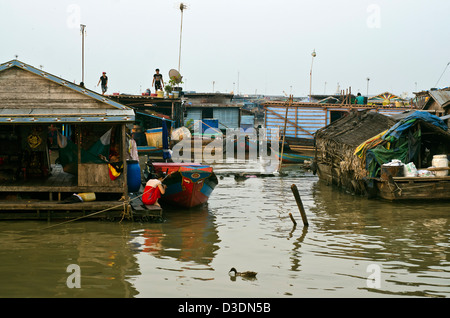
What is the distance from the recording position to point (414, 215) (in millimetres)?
13969

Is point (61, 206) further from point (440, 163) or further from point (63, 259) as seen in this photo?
point (440, 163)

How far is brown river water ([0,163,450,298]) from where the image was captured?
7711 mm

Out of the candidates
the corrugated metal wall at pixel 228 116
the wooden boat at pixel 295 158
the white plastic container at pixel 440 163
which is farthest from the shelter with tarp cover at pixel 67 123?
the corrugated metal wall at pixel 228 116

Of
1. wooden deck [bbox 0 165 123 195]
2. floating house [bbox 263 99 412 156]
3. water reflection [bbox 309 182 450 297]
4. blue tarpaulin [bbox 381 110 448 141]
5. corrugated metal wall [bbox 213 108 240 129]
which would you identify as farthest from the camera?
corrugated metal wall [bbox 213 108 240 129]

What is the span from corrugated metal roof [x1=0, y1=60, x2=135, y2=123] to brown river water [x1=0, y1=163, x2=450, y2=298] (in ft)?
8.03

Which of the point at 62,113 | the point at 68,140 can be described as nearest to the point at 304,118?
the point at 68,140

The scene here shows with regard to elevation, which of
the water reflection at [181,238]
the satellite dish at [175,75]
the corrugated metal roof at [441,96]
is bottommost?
the water reflection at [181,238]

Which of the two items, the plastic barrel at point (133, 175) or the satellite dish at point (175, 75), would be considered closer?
the plastic barrel at point (133, 175)

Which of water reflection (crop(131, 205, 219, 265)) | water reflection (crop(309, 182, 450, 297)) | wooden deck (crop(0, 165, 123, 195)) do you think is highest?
wooden deck (crop(0, 165, 123, 195))

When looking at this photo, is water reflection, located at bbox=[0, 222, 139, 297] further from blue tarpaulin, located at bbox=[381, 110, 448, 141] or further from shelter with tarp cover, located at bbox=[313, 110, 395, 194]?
blue tarpaulin, located at bbox=[381, 110, 448, 141]

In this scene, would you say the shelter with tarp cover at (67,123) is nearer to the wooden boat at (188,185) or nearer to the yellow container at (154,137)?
the wooden boat at (188,185)

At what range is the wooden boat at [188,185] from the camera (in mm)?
13789

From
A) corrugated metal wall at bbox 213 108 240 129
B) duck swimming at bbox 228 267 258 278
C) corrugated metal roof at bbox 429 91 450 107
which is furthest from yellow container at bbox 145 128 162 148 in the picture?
duck swimming at bbox 228 267 258 278

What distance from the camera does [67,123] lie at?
1203 centimetres
